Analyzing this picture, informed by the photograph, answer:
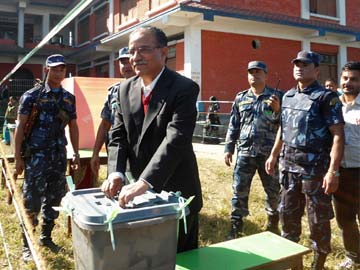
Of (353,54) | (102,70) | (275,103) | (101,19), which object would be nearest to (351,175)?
(275,103)

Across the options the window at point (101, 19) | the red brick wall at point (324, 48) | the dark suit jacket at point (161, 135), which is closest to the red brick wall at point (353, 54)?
the red brick wall at point (324, 48)

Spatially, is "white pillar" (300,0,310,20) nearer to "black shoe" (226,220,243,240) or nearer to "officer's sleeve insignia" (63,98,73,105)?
"black shoe" (226,220,243,240)

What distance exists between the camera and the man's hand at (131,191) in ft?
5.38

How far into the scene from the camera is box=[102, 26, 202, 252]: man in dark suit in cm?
198

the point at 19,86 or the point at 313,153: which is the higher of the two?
the point at 19,86

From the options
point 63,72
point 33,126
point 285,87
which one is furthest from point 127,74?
point 285,87

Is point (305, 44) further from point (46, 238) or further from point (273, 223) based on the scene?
point (46, 238)

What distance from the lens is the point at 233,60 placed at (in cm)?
1331

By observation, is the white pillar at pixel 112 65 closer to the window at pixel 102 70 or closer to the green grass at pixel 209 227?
the window at pixel 102 70

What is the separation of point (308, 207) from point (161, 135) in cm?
150

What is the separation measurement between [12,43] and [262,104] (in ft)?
66.5

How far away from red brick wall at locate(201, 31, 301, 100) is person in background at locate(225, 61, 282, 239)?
8.69 m

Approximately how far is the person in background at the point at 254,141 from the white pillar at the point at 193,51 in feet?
27.6

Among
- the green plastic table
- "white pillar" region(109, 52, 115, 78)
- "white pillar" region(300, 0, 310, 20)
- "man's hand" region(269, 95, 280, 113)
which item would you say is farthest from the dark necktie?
"white pillar" region(109, 52, 115, 78)
